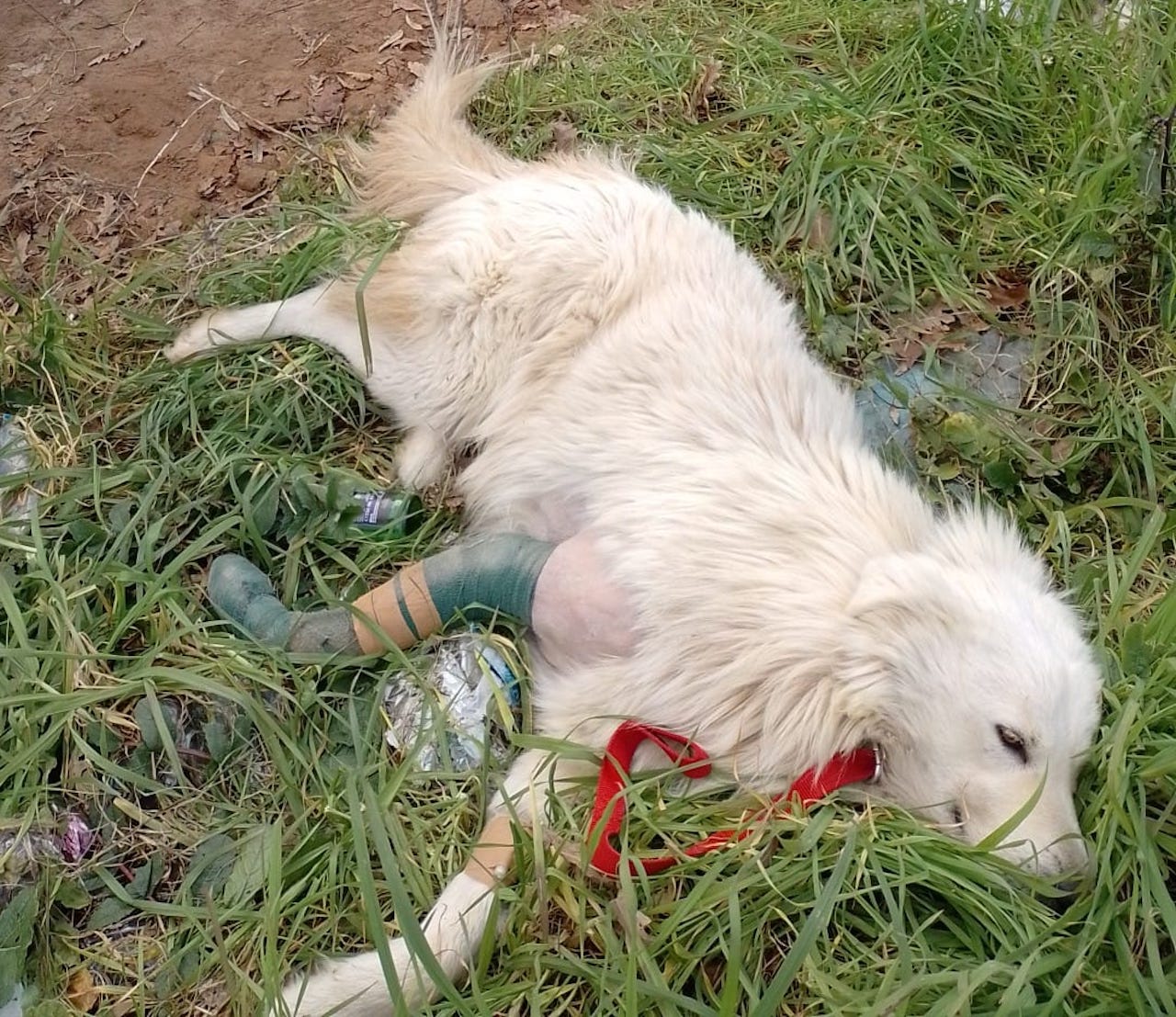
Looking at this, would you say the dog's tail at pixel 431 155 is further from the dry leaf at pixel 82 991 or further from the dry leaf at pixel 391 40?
the dry leaf at pixel 82 991

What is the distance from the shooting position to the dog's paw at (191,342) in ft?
10.7

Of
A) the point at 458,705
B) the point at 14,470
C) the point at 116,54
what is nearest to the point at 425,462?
the point at 458,705

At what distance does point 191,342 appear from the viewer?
3.28m

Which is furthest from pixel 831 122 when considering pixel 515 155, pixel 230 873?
pixel 230 873

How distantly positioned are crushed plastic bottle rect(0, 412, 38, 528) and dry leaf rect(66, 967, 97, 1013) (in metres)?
1.26

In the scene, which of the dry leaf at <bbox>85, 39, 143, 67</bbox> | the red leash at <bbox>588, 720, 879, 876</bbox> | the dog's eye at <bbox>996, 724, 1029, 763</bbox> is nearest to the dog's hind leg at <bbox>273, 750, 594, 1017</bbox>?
the red leash at <bbox>588, 720, 879, 876</bbox>

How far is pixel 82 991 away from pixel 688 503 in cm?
184

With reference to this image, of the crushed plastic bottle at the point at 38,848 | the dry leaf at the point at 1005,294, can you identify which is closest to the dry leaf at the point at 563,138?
the dry leaf at the point at 1005,294

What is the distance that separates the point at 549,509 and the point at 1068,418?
5.91ft

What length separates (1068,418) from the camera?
3.21 metres

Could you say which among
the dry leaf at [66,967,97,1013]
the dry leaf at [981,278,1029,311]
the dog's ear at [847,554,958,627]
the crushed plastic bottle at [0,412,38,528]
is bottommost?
the dry leaf at [66,967,97,1013]

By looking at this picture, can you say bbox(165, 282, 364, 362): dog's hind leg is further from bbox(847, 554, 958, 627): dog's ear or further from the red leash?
bbox(847, 554, 958, 627): dog's ear

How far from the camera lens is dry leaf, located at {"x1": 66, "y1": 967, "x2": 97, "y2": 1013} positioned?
2.23m

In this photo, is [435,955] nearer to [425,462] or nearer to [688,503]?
[688,503]
